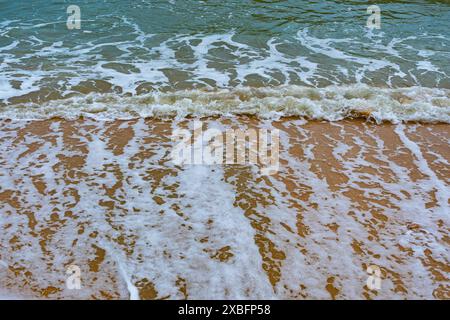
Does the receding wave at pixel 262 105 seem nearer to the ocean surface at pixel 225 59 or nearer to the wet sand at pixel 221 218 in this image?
the ocean surface at pixel 225 59

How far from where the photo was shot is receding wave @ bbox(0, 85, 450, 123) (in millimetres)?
4891

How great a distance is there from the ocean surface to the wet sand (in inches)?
33.9

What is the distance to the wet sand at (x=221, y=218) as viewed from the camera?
8.40ft

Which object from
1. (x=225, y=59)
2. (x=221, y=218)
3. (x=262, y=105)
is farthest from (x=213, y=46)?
(x=221, y=218)

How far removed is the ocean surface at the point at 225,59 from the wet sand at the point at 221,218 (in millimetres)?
862

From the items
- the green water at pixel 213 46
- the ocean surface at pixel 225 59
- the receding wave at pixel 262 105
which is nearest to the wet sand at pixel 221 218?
the receding wave at pixel 262 105

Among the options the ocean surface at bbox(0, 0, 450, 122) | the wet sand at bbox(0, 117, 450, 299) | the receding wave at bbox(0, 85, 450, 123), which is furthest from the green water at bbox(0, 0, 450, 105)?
the wet sand at bbox(0, 117, 450, 299)

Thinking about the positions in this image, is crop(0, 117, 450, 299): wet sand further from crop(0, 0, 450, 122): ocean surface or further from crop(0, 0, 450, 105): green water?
crop(0, 0, 450, 105): green water

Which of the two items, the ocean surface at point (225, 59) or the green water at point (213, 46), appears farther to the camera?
the green water at point (213, 46)

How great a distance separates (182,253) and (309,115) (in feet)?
9.05

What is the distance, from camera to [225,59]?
6.85m
